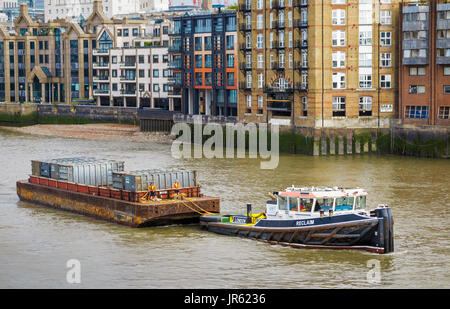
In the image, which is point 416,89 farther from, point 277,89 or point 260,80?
point 260,80

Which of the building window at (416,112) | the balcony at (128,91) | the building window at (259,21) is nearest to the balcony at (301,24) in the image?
the building window at (259,21)

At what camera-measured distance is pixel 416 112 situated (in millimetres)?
95500

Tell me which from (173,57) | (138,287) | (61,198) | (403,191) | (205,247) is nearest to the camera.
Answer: (138,287)

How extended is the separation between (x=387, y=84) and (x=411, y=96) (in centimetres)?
387

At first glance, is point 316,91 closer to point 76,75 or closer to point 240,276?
A: point 240,276

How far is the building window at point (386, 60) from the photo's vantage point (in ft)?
323

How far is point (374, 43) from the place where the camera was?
97.9 m

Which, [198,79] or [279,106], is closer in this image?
[279,106]

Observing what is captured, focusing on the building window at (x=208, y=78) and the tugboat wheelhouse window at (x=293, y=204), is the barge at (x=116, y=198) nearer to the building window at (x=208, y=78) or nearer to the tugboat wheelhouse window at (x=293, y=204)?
the tugboat wheelhouse window at (x=293, y=204)

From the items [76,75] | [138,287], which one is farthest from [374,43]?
[76,75]

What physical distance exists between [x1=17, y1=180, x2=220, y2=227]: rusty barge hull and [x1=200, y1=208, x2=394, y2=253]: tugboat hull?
507 centimetres

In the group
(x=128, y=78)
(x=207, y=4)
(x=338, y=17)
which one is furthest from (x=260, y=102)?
(x=128, y=78)

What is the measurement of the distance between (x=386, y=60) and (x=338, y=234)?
54945 mm

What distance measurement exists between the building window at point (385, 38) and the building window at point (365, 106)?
5880 mm
